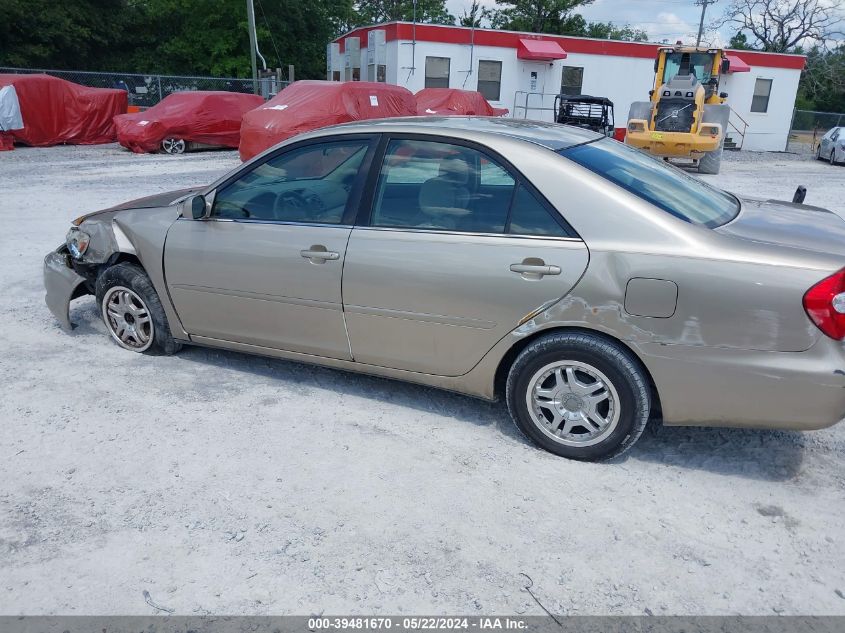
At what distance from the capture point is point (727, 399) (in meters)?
3.00

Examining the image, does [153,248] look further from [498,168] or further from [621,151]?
[621,151]

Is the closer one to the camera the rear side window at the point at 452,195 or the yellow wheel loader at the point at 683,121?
the rear side window at the point at 452,195

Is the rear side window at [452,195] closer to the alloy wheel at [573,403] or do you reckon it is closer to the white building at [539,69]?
the alloy wheel at [573,403]

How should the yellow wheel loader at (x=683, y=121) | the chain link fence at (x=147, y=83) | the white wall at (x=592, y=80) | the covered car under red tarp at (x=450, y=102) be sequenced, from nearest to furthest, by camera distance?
the yellow wheel loader at (x=683, y=121), the covered car under red tarp at (x=450, y=102), the chain link fence at (x=147, y=83), the white wall at (x=592, y=80)

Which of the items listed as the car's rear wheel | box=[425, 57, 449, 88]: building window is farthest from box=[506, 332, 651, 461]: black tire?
box=[425, 57, 449, 88]: building window

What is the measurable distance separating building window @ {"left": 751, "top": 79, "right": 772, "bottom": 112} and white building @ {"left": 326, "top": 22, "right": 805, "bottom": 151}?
43 mm

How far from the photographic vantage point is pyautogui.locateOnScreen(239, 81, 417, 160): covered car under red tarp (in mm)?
14250

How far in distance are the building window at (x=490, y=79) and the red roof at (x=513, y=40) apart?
762 millimetres

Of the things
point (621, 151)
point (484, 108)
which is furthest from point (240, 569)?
point (484, 108)

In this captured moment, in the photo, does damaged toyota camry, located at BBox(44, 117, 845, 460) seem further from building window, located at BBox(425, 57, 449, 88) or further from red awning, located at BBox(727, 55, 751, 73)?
red awning, located at BBox(727, 55, 751, 73)

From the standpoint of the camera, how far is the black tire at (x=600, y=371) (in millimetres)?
3127

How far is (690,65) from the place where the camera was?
19.6 metres

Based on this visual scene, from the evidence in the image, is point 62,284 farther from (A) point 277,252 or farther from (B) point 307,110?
(B) point 307,110

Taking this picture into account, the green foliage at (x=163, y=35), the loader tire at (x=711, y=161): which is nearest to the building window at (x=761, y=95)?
the loader tire at (x=711, y=161)
